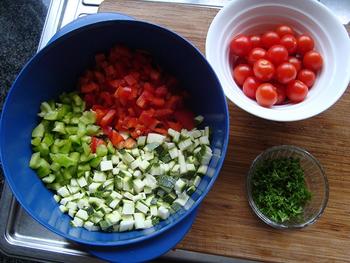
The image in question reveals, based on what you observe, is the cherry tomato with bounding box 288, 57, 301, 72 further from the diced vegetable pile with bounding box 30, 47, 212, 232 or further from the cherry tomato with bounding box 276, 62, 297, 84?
the diced vegetable pile with bounding box 30, 47, 212, 232

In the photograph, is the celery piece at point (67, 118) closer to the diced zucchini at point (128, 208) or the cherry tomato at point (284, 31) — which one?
the diced zucchini at point (128, 208)

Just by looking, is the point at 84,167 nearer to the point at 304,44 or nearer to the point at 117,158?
the point at 117,158

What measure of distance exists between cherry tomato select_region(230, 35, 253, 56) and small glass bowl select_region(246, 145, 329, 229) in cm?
27

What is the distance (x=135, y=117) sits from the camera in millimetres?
1278

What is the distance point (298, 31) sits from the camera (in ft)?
4.28

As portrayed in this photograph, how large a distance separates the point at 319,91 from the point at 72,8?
81 cm

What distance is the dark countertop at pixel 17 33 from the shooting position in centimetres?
160

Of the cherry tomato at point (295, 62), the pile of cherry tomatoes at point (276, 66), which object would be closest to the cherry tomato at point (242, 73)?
the pile of cherry tomatoes at point (276, 66)

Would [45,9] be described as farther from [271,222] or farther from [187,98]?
[271,222]

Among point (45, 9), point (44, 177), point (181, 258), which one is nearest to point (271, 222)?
point (181, 258)

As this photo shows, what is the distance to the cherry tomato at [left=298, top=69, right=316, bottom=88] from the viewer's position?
1236mm

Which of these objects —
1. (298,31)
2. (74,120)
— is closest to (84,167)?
(74,120)

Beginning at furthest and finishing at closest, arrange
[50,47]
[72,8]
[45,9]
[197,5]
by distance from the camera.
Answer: [45,9], [72,8], [197,5], [50,47]

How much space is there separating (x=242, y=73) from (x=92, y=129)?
429mm
